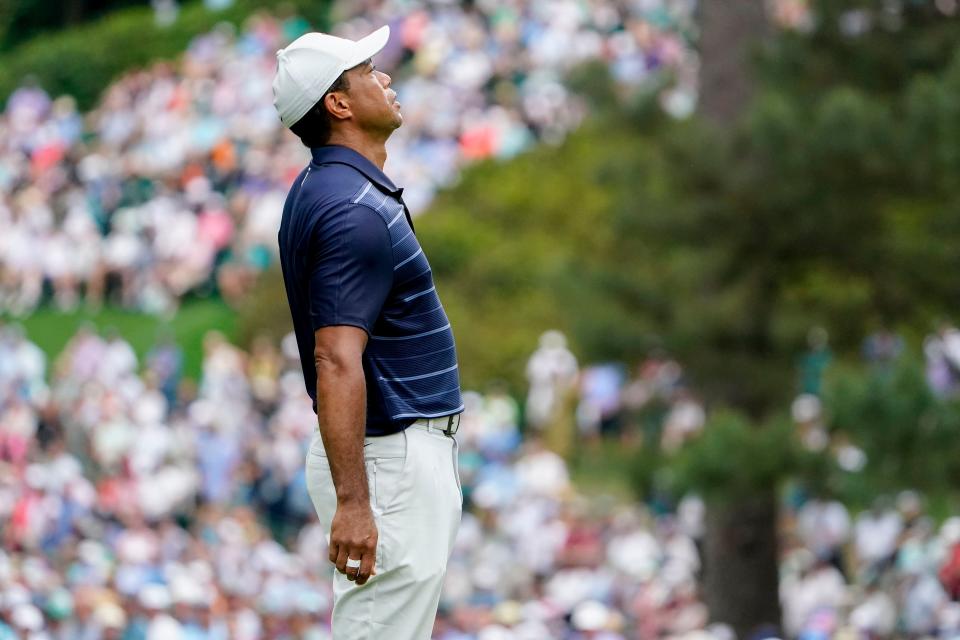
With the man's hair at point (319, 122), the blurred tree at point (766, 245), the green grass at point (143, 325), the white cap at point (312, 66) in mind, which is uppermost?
the green grass at point (143, 325)

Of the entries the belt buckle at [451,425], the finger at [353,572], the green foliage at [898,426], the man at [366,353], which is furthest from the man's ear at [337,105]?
the green foliage at [898,426]

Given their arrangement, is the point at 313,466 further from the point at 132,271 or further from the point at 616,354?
the point at 132,271

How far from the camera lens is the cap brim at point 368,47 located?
3.41 meters

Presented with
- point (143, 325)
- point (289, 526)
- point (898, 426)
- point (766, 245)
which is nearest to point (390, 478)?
point (898, 426)

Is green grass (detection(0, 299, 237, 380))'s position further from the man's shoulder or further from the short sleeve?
the short sleeve

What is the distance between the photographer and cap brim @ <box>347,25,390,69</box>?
134 inches

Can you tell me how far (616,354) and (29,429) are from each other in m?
6.48

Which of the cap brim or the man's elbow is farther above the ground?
the cap brim

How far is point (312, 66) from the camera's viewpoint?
3408 mm

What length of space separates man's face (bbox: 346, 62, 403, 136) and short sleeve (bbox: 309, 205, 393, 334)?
23 centimetres

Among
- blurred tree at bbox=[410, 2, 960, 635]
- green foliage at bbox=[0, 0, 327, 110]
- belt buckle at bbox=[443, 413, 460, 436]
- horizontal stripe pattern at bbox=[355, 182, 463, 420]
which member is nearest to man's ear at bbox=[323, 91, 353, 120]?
horizontal stripe pattern at bbox=[355, 182, 463, 420]

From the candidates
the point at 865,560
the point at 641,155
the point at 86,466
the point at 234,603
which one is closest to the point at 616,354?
the point at 641,155

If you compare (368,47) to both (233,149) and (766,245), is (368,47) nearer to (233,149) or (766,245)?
(766,245)

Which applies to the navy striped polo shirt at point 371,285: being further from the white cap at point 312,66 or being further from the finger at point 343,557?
the finger at point 343,557
